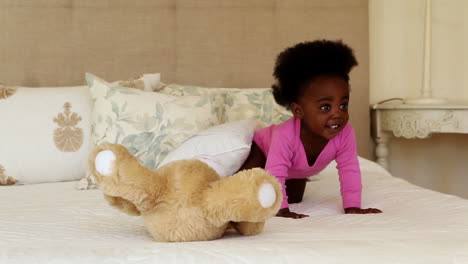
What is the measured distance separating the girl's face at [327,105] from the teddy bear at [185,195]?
0.40 metres

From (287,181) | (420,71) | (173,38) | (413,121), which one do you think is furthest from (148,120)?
(420,71)

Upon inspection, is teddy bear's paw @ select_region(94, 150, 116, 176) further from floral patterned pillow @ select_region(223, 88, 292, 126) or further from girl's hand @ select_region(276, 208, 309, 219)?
floral patterned pillow @ select_region(223, 88, 292, 126)

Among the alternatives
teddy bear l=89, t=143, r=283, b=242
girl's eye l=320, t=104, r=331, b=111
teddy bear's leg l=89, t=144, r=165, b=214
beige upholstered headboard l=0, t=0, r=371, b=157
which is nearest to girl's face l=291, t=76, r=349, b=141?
girl's eye l=320, t=104, r=331, b=111

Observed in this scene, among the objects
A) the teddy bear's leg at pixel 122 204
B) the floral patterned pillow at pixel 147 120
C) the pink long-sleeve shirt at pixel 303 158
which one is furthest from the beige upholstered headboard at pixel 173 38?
the teddy bear's leg at pixel 122 204

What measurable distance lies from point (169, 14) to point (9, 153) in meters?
A: 0.89

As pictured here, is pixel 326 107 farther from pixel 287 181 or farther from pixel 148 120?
pixel 148 120

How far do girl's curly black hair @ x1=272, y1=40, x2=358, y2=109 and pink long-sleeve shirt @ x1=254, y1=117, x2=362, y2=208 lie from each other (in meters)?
0.08

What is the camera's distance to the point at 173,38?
7.85 feet

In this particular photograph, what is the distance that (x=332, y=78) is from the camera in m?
1.36

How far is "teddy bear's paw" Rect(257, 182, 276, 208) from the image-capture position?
922 millimetres

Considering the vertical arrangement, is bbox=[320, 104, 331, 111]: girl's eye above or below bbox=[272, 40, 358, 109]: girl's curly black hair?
below

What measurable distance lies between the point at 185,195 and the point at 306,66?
0.54 metres

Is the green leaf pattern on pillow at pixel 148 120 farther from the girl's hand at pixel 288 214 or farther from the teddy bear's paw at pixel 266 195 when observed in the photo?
the teddy bear's paw at pixel 266 195

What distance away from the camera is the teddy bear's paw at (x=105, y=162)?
3.12 ft
